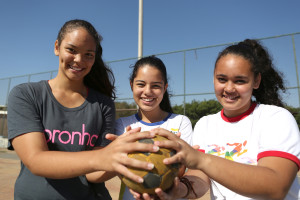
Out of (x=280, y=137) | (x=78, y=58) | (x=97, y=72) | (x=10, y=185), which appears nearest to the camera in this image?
(x=280, y=137)

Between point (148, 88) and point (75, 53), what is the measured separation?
3.26ft

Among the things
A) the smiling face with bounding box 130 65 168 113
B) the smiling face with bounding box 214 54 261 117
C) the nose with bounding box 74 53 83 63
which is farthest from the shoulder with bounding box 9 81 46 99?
the smiling face with bounding box 214 54 261 117

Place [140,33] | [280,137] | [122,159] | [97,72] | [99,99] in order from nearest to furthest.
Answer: [122,159]
[280,137]
[99,99]
[97,72]
[140,33]

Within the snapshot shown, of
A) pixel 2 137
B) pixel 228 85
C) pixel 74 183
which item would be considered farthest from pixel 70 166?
pixel 2 137

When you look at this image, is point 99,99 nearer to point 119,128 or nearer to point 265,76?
point 119,128

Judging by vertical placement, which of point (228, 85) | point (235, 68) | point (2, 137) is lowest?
point (2, 137)

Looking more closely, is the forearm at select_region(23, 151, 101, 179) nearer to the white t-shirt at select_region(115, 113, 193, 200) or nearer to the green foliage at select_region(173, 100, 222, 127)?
the white t-shirt at select_region(115, 113, 193, 200)

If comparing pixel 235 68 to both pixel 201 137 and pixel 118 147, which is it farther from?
pixel 118 147

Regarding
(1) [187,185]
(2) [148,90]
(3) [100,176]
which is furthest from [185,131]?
(3) [100,176]

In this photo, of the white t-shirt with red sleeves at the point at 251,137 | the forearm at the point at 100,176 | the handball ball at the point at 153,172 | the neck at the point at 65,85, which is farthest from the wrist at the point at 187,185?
the neck at the point at 65,85

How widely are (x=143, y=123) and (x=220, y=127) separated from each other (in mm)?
1003

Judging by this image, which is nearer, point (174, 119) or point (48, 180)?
point (48, 180)

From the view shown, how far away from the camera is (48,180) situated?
1.81 metres

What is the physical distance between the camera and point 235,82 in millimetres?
1945
